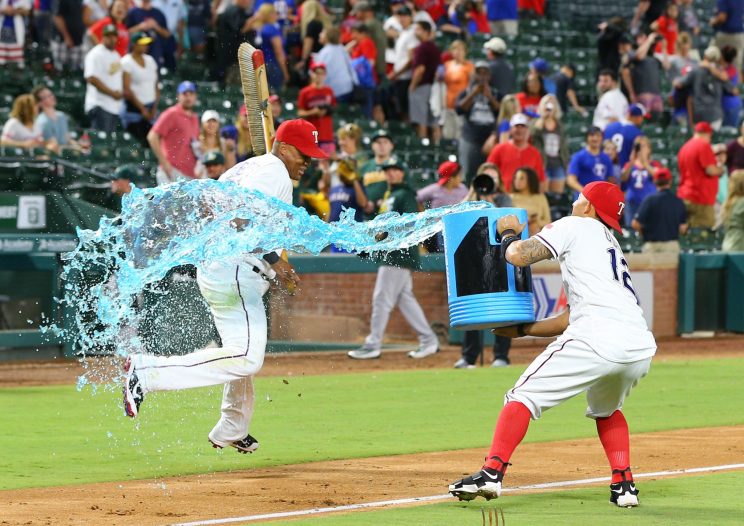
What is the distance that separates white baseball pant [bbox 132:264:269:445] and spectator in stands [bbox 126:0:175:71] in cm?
1223

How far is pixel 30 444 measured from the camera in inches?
403

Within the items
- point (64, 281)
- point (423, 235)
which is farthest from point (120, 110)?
point (423, 235)

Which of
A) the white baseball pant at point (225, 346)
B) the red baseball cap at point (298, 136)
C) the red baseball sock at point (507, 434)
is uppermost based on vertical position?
the red baseball cap at point (298, 136)

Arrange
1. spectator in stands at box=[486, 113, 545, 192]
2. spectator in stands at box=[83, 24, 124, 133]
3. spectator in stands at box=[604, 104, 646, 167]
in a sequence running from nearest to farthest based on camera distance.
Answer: spectator in stands at box=[486, 113, 545, 192]
spectator in stands at box=[83, 24, 124, 133]
spectator in stands at box=[604, 104, 646, 167]

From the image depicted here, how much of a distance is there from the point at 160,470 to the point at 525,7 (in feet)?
69.4

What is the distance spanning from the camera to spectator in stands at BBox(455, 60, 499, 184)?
19531 mm

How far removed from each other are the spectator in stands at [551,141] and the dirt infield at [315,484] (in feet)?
30.5

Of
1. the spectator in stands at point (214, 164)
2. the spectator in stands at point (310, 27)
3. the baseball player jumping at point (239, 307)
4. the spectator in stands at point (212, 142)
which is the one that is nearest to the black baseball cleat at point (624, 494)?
the baseball player jumping at point (239, 307)

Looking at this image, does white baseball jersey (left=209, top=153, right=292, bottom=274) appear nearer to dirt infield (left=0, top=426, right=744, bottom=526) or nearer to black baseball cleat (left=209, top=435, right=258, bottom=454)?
black baseball cleat (left=209, top=435, right=258, bottom=454)

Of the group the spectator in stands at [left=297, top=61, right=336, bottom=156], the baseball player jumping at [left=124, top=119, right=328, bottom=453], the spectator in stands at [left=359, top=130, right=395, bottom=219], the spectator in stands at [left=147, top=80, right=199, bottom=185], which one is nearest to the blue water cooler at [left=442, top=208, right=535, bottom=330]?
the baseball player jumping at [left=124, top=119, right=328, bottom=453]

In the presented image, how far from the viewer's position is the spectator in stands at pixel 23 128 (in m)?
17.3

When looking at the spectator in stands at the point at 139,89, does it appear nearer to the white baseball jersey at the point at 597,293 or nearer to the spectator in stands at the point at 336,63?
the spectator in stands at the point at 336,63

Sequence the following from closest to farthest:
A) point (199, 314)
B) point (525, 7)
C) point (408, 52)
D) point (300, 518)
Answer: point (300, 518) < point (199, 314) < point (408, 52) < point (525, 7)

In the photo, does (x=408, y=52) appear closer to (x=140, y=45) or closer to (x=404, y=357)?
(x=140, y=45)
